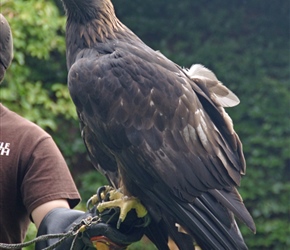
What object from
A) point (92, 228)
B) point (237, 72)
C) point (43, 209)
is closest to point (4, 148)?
point (43, 209)

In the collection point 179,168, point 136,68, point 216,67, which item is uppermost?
point 136,68

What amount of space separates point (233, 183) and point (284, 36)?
5488 millimetres

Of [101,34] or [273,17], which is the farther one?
[273,17]

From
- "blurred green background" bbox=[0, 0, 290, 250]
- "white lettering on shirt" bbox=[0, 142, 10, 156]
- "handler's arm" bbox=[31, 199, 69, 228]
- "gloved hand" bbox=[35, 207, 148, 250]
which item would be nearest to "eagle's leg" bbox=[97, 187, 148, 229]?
"gloved hand" bbox=[35, 207, 148, 250]

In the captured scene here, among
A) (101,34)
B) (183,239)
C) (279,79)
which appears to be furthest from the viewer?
(279,79)

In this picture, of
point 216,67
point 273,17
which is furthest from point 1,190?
point 273,17

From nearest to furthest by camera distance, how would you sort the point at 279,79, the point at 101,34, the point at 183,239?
the point at 183,239 < the point at 101,34 < the point at 279,79

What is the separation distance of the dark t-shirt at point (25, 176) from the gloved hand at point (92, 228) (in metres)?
0.15

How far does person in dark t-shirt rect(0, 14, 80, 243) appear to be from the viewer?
159 inches

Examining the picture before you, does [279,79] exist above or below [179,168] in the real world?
below

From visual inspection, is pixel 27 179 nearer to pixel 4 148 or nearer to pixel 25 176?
pixel 25 176

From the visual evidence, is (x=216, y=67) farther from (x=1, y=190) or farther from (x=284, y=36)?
(x=1, y=190)

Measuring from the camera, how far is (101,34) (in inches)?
168

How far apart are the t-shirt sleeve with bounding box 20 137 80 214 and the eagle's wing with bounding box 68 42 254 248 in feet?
0.80
